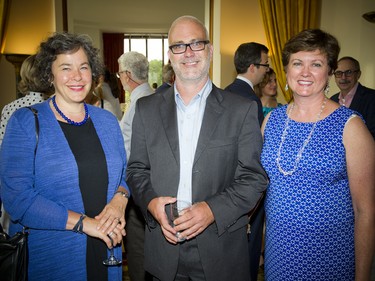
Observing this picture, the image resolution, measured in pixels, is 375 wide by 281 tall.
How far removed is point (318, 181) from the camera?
5.67ft

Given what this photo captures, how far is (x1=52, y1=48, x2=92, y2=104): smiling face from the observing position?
1.83 meters

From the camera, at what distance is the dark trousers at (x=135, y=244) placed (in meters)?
3.15

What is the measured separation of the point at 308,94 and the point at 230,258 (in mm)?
968

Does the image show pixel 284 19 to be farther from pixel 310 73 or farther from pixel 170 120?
pixel 170 120

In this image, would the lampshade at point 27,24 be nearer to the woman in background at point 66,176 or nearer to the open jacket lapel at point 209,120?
the woman in background at point 66,176

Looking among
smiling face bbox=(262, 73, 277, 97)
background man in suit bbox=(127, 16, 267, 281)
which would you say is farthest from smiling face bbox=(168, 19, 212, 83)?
smiling face bbox=(262, 73, 277, 97)

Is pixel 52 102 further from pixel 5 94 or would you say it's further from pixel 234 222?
pixel 5 94

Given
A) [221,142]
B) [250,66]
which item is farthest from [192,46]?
[250,66]

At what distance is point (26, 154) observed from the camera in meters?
1.64

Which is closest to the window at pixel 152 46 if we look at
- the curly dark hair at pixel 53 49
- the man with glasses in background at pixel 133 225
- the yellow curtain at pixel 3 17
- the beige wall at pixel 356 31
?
the yellow curtain at pixel 3 17

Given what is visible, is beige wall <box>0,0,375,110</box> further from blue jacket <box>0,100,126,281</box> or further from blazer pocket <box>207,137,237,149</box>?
blue jacket <box>0,100,126,281</box>

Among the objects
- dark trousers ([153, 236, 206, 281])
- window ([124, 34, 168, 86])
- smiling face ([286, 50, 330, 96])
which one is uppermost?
window ([124, 34, 168, 86])

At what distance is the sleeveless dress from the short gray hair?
2.09 meters

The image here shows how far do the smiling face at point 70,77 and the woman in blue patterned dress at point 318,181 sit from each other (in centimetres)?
112
